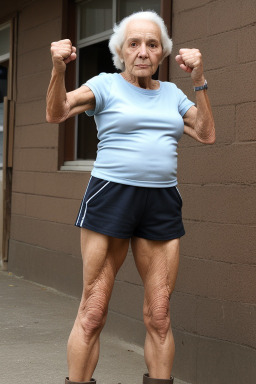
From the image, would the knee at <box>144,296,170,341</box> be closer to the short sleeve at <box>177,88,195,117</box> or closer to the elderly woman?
the elderly woman

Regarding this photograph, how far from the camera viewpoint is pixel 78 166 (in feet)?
23.3

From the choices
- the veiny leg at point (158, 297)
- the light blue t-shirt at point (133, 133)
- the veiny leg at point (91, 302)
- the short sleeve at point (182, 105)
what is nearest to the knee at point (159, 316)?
the veiny leg at point (158, 297)

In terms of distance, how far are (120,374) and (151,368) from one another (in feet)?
4.36

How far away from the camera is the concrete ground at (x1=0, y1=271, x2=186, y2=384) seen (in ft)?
15.7

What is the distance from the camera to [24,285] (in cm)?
784

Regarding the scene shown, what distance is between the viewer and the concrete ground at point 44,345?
4.77 metres

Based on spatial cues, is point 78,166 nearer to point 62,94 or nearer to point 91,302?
point 91,302

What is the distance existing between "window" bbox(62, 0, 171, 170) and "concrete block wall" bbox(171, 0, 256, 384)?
1793 mm

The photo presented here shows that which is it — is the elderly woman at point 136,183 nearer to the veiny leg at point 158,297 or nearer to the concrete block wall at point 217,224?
the veiny leg at point 158,297

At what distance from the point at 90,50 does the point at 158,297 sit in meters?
4.18

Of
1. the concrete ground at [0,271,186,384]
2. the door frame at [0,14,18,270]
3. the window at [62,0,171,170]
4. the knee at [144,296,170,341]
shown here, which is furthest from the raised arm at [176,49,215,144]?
the door frame at [0,14,18,270]

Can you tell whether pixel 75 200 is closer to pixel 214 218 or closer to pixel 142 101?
pixel 214 218

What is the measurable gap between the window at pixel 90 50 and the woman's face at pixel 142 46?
3041 millimetres

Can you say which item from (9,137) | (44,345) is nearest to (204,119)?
(44,345)
